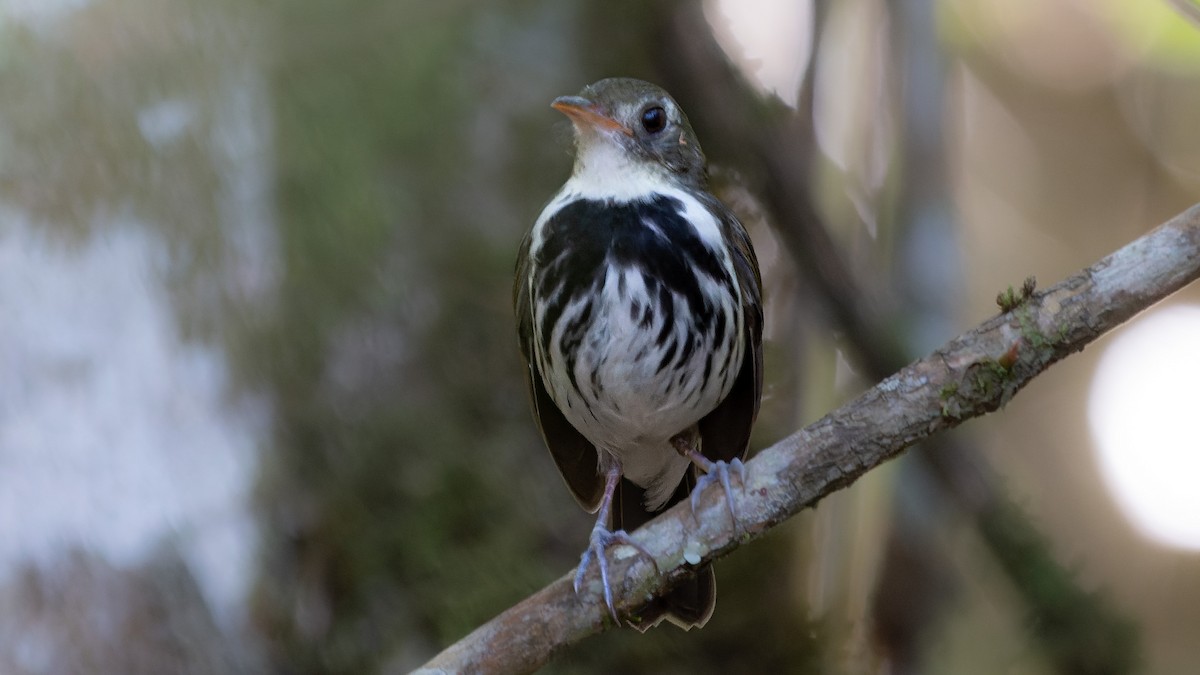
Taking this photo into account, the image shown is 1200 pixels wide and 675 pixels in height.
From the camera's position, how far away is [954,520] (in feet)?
9.96

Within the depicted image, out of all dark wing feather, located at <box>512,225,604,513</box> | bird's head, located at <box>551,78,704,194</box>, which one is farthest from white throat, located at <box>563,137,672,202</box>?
dark wing feather, located at <box>512,225,604,513</box>

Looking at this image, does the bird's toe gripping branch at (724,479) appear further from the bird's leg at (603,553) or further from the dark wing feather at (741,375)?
the dark wing feather at (741,375)

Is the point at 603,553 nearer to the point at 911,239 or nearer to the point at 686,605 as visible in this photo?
the point at 686,605

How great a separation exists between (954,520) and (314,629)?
197 cm

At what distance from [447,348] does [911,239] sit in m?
1.55

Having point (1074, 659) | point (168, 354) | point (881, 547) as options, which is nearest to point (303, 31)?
point (168, 354)

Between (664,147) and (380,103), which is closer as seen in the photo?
(664,147)

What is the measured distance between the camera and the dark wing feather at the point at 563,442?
2.39 metres

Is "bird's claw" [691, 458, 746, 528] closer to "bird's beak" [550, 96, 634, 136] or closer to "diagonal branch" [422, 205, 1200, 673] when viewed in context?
"diagonal branch" [422, 205, 1200, 673]

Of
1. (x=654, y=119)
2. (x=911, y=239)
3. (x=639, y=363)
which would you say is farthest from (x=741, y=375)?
(x=911, y=239)

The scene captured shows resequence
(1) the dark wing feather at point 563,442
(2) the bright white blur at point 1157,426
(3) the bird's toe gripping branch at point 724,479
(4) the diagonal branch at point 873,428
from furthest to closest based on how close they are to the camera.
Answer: (2) the bright white blur at point 1157,426, (1) the dark wing feather at point 563,442, (3) the bird's toe gripping branch at point 724,479, (4) the diagonal branch at point 873,428

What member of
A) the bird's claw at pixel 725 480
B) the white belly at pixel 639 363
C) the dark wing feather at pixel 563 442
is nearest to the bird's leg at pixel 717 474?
the bird's claw at pixel 725 480

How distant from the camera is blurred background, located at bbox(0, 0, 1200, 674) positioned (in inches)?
103

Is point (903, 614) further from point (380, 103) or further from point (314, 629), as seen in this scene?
point (380, 103)
